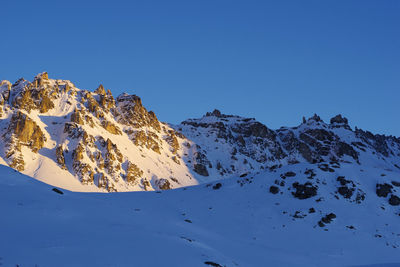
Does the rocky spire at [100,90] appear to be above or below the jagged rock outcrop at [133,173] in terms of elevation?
above

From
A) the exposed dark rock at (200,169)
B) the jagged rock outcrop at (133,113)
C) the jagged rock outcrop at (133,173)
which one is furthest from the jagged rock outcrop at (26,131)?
the exposed dark rock at (200,169)

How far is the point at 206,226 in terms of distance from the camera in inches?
1006

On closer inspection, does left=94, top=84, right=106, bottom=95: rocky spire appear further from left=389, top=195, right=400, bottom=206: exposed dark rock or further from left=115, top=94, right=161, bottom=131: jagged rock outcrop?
left=389, top=195, right=400, bottom=206: exposed dark rock

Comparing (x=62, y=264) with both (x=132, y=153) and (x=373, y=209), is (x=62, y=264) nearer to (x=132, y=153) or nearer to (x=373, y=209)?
(x=373, y=209)

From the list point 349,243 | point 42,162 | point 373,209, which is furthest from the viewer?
point 42,162

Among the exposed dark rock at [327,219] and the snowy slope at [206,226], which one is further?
the exposed dark rock at [327,219]

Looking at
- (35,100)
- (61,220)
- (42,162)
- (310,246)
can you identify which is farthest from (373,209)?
(35,100)

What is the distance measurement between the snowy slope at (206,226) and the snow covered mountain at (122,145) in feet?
146

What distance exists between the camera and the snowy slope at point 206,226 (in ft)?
40.0

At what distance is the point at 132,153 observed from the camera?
131625 mm

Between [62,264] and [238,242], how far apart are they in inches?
536

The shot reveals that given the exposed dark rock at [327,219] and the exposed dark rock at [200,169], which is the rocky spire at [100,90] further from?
the exposed dark rock at [327,219]

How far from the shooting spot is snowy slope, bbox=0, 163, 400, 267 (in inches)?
480

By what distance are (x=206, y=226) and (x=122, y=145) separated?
111 meters
